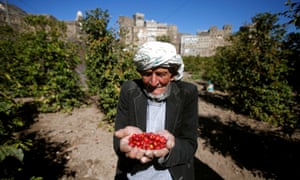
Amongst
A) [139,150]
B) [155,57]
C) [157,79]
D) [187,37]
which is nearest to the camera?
[139,150]

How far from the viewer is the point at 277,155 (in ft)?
12.3

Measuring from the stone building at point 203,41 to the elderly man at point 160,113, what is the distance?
33390 millimetres

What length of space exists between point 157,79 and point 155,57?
195mm

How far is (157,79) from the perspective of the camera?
1278 millimetres

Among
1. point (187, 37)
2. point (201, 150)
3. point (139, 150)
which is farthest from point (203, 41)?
point (139, 150)

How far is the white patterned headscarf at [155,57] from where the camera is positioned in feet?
3.88

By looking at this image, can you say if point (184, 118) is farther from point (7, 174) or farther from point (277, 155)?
point (277, 155)

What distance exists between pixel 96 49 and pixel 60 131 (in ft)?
9.02

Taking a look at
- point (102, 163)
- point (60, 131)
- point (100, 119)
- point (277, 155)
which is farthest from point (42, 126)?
point (277, 155)

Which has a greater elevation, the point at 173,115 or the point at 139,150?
the point at 173,115

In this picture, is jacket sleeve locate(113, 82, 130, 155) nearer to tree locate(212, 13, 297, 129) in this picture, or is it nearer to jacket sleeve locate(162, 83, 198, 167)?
jacket sleeve locate(162, 83, 198, 167)

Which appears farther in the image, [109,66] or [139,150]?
[109,66]

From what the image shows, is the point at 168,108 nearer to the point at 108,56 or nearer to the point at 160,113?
the point at 160,113

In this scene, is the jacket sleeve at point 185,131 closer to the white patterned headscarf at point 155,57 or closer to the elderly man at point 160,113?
the elderly man at point 160,113
